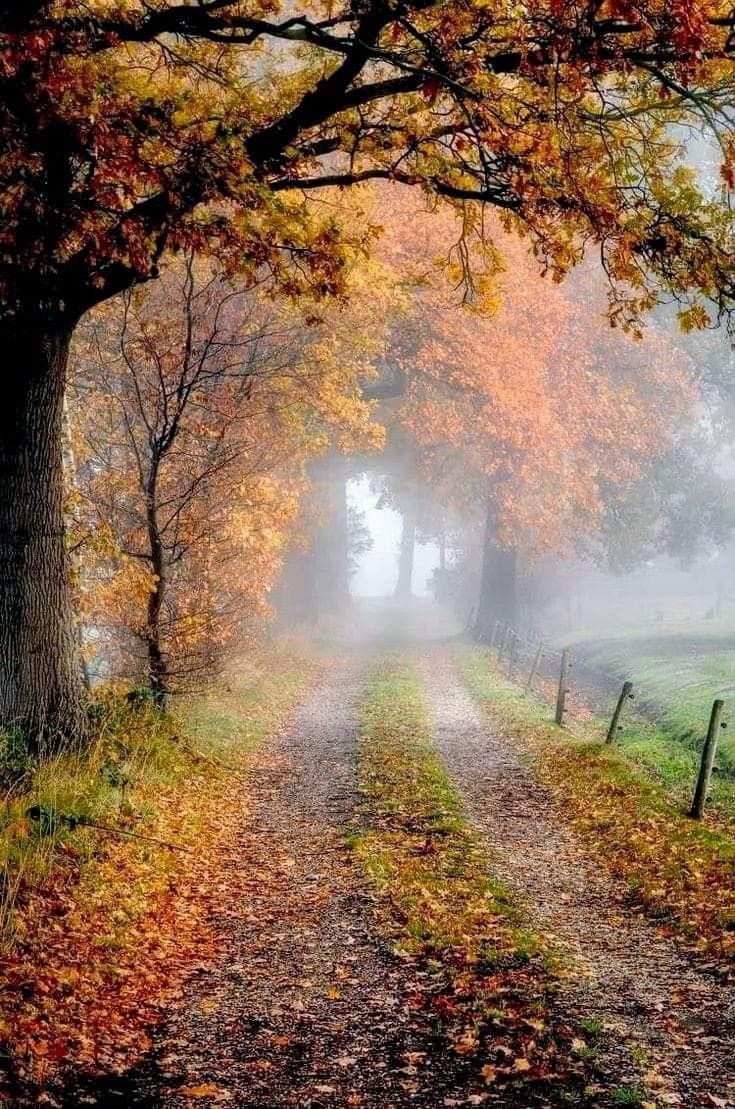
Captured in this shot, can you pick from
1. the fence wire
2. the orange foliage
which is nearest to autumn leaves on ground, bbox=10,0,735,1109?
the fence wire

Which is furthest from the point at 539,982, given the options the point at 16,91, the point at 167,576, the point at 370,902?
the point at 167,576

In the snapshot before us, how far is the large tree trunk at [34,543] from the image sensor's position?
346 inches

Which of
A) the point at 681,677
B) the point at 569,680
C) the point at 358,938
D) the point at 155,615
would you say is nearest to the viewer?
the point at 358,938

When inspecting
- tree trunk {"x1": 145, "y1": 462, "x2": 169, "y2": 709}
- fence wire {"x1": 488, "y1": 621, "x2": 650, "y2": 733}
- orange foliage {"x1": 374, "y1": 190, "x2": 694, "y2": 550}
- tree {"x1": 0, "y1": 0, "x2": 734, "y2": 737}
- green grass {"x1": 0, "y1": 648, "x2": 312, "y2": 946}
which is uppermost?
orange foliage {"x1": 374, "y1": 190, "x2": 694, "y2": 550}

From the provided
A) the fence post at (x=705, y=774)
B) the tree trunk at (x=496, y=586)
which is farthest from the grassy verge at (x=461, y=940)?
the tree trunk at (x=496, y=586)

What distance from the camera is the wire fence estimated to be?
13961 mm

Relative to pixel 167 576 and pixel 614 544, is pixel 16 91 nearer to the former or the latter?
pixel 167 576

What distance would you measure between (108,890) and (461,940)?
2.88 m

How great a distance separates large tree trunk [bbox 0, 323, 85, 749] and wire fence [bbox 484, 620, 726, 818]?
7494mm

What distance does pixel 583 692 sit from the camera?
85.1 feet

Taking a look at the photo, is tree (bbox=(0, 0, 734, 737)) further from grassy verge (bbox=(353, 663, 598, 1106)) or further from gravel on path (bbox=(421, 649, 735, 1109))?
gravel on path (bbox=(421, 649, 735, 1109))

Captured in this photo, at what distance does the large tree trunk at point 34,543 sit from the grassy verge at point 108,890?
0.74 m

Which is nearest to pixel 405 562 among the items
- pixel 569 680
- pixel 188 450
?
pixel 569 680

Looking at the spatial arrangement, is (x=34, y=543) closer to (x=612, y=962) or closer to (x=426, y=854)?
(x=426, y=854)
